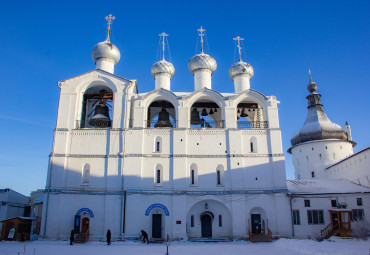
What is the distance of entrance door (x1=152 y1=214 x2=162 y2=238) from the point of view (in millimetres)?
20703

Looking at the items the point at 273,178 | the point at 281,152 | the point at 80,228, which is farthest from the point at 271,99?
the point at 80,228

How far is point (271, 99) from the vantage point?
2336 cm

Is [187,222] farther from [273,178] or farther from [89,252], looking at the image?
[89,252]

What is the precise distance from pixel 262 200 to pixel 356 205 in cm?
617

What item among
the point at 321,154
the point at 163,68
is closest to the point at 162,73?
the point at 163,68

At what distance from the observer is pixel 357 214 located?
21406mm

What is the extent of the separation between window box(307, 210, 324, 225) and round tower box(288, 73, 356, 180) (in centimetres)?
1019

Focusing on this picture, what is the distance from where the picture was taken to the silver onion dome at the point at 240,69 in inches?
1011

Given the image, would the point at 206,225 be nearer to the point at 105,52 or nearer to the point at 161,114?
the point at 161,114

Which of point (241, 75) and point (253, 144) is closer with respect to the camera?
point (253, 144)

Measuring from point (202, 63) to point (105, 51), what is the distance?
7298 millimetres

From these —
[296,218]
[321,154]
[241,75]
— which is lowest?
[296,218]

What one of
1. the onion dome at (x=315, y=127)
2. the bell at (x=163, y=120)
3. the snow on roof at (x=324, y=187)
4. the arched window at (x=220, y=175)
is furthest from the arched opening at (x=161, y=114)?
the onion dome at (x=315, y=127)

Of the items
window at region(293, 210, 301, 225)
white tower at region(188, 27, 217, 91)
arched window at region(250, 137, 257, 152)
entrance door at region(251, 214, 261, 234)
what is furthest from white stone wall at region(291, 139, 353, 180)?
white tower at region(188, 27, 217, 91)
